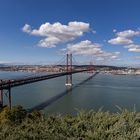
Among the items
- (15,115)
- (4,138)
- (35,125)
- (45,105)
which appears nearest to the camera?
(4,138)

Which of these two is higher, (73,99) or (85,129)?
(85,129)

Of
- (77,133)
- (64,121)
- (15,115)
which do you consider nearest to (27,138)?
(77,133)

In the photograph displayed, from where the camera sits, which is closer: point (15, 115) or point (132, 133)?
point (132, 133)

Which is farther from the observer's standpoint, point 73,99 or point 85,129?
point 73,99

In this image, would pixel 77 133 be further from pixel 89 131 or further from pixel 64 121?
pixel 64 121

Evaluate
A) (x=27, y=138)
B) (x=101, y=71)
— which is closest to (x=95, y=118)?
(x=27, y=138)

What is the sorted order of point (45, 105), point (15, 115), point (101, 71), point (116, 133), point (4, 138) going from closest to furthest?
1. point (4, 138)
2. point (116, 133)
3. point (15, 115)
4. point (45, 105)
5. point (101, 71)

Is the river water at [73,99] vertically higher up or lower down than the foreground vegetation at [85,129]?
lower down

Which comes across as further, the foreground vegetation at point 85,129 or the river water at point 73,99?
the river water at point 73,99

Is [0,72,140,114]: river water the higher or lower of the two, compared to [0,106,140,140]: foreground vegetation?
lower

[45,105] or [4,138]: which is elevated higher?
[4,138]

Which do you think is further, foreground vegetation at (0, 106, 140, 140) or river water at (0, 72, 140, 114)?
river water at (0, 72, 140, 114)
